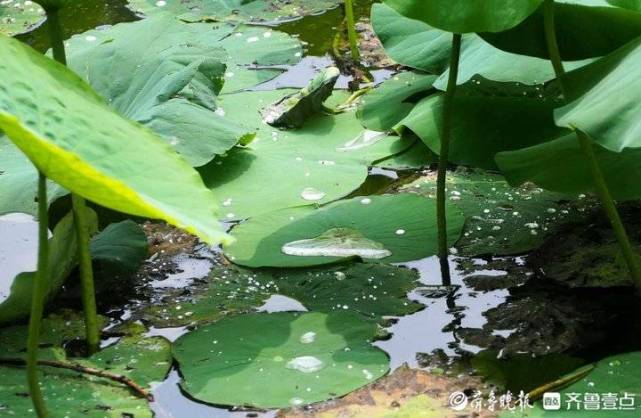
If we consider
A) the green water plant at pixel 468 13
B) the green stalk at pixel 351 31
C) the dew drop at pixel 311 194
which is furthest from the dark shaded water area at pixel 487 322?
the green stalk at pixel 351 31

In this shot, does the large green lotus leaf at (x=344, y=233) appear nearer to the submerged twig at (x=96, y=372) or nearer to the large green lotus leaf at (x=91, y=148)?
the submerged twig at (x=96, y=372)

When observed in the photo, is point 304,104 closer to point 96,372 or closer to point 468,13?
point 468,13

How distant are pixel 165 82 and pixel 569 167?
2.20 feet

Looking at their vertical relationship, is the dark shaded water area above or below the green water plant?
below

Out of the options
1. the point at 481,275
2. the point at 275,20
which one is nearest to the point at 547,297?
the point at 481,275

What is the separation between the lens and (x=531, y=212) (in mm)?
1801

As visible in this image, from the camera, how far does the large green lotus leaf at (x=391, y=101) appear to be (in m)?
2.17

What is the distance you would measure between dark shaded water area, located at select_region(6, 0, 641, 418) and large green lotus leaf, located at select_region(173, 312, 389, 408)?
26 millimetres

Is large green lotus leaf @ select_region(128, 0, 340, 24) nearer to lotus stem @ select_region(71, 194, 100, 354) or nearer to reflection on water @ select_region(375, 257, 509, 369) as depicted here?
reflection on water @ select_region(375, 257, 509, 369)

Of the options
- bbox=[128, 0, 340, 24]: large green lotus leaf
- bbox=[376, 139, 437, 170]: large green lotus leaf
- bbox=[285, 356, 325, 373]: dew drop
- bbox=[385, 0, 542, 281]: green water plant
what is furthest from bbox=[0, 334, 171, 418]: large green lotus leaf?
bbox=[128, 0, 340, 24]: large green lotus leaf

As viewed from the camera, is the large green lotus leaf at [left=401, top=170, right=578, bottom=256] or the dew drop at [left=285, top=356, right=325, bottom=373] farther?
the large green lotus leaf at [left=401, top=170, right=578, bottom=256]

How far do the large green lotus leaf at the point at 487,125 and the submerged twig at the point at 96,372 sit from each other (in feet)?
2.55

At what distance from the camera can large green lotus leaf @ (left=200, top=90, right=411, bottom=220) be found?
1.92 meters

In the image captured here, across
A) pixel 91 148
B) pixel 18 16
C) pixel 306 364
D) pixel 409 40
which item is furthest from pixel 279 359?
pixel 18 16
